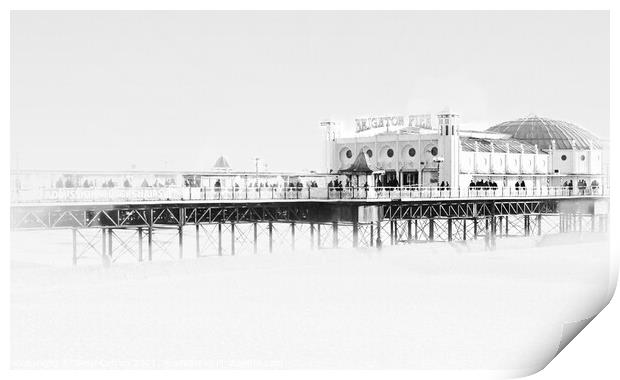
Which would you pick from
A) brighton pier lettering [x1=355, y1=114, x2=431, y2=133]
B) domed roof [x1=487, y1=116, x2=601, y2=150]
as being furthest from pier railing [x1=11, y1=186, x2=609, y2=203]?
domed roof [x1=487, y1=116, x2=601, y2=150]

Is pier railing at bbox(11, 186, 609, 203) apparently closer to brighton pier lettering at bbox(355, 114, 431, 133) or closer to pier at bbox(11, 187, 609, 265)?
pier at bbox(11, 187, 609, 265)

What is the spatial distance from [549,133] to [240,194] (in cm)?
3624

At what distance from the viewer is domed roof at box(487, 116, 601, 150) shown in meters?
74.1

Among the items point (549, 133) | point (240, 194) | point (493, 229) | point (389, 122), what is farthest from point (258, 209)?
point (549, 133)

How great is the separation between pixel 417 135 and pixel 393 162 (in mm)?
1986

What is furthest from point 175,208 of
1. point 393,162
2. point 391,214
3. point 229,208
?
point 393,162

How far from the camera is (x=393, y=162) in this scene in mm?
59094

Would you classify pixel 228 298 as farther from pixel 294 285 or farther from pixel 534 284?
pixel 534 284

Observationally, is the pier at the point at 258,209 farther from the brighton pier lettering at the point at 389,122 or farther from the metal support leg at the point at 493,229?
the brighton pier lettering at the point at 389,122

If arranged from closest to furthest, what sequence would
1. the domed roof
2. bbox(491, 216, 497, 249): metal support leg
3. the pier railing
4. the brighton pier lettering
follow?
1. the pier railing
2. bbox(491, 216, 497, 249): metal support leg
3. the brighton pier lettering
4. the domed roof

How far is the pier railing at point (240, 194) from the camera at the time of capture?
127ft

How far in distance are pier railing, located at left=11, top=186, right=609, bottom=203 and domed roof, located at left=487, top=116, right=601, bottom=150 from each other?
13621 millimetres

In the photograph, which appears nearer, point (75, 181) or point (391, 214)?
point (75, 181)

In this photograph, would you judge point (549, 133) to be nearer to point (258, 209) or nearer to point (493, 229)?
point (493, 229)
